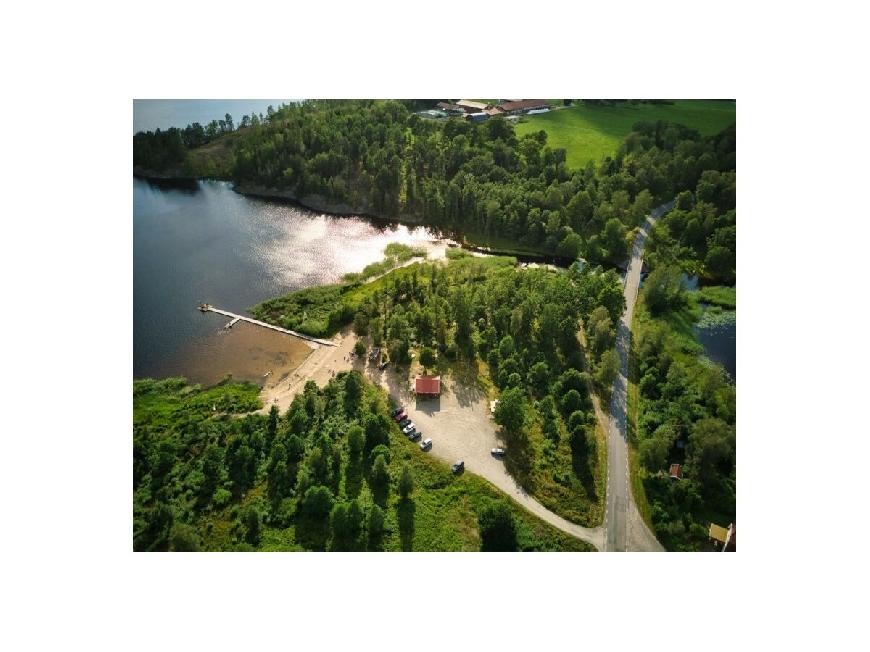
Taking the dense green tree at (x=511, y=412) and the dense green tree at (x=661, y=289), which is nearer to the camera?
the dense green tree at (x=511, y=412)

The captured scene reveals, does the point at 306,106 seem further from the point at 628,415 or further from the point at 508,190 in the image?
the point at 628,415

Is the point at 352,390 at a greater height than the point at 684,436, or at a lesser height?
greater

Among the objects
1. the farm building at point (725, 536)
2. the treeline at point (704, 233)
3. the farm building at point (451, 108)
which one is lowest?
the farm building at point (725, 536)

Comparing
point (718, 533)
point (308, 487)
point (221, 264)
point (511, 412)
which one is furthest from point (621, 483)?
point (221, 264)

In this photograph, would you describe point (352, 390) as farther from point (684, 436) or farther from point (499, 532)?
point (684, 436)

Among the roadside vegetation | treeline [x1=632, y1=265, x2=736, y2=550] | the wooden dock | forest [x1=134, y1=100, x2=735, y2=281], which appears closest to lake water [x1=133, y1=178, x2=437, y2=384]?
the wooden dock

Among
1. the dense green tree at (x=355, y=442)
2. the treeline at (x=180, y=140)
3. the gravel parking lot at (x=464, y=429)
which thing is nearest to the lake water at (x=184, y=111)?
the treeline at (x=180, y=140)

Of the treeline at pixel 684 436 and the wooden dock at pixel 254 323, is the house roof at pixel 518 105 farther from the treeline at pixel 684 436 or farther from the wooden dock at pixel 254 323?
the wooden dock at pixel 254 323
